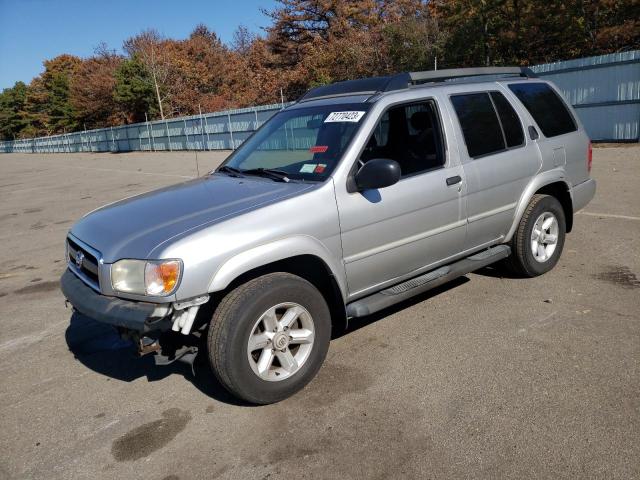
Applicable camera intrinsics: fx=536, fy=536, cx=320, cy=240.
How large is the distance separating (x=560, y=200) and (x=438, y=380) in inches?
109

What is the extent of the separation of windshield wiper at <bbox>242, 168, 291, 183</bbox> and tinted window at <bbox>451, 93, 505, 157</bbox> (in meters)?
1.54

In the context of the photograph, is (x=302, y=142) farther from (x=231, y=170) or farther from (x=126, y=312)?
(x=126, y=312)

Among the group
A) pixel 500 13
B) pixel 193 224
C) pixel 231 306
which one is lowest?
pixel 231 306

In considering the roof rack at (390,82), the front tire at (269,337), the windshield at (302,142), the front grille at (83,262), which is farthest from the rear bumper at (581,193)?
the front grille at (83,262)

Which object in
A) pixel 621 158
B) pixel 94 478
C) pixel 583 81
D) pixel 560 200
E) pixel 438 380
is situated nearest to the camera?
pixel 94 478

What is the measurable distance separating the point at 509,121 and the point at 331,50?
28884mm

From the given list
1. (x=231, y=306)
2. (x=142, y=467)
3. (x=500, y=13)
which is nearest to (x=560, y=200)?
(x=231, y=306)

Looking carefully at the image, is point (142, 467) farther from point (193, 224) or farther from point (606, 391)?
point (606, 391)

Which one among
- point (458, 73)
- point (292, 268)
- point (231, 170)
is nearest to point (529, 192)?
point (458, 73)

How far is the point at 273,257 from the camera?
3.18 metres

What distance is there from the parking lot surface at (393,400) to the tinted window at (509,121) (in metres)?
1.33

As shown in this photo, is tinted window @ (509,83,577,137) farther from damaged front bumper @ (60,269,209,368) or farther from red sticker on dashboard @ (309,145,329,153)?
damaged front bumper @ (60,269,209,368)

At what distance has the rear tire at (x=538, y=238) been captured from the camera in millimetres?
4820

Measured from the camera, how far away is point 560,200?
5.27m
